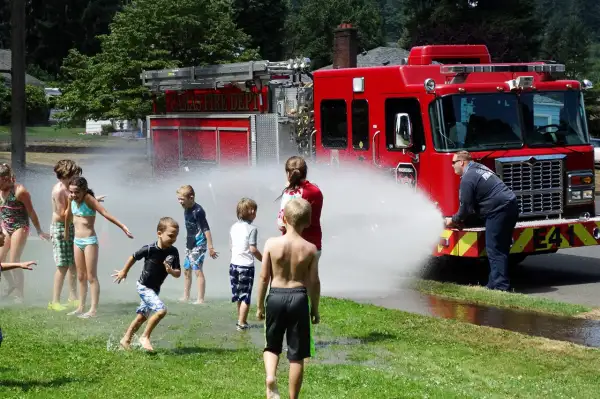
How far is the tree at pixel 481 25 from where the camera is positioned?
48.3m

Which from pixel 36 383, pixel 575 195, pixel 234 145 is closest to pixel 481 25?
pixel 234 145

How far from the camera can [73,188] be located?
10.1 meters

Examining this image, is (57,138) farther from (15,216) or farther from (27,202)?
(27,202)

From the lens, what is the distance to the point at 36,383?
7379 millimetres

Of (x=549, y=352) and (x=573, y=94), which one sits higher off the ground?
(x=573, y=94)

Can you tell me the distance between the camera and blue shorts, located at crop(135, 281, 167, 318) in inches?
332

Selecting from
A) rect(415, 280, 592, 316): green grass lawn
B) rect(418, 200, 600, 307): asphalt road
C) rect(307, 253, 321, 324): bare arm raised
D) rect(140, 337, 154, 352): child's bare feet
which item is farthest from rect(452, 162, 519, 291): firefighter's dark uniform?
rect(307, 253, 321, 324): bare arm raised

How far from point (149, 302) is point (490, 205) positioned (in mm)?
5218

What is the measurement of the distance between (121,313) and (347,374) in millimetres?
3610

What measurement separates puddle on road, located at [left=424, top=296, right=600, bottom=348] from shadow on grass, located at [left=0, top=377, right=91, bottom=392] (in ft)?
15.2

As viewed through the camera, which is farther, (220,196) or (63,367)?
(220,196)

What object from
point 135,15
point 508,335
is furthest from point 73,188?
point 135,15

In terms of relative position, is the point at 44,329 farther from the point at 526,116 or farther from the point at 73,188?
the point at 526,116

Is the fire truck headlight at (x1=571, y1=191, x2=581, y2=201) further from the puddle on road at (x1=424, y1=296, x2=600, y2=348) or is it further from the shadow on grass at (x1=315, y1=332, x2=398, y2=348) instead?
the shadow on grass at (x1=315, y1=332, x2=398, y2=348)
